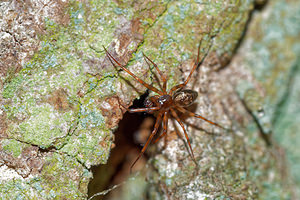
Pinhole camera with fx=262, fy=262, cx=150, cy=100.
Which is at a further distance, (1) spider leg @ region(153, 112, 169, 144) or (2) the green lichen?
→ (1) spider leg @ region(153, 112, 169, 144)

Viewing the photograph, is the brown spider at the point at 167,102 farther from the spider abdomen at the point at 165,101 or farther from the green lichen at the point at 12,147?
the green lichen at the point at 12,147

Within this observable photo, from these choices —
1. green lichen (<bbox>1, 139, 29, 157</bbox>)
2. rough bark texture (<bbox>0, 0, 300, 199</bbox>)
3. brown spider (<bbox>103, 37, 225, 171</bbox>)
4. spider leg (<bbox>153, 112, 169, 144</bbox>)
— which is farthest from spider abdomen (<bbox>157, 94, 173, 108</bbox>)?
green lichen (<bbox>1, 139, 29, 157</bbox>)

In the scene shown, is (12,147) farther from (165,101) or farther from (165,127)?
(165,101)

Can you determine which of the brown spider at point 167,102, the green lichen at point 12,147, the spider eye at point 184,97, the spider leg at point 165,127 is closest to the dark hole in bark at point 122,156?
the brown spider at point 167,102

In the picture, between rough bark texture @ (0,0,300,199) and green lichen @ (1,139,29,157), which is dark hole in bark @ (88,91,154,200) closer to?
rough bark texture @ (0,0,300,199)

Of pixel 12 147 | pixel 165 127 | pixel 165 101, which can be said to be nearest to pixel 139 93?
pixel 165 127

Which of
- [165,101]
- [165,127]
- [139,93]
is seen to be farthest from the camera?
[165,101]

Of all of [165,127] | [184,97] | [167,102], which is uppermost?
[167,102]
